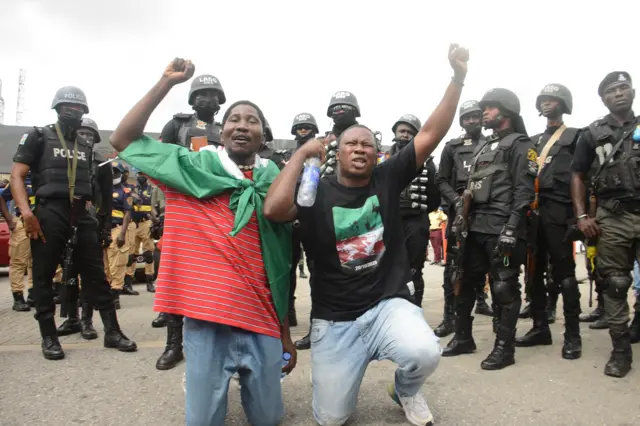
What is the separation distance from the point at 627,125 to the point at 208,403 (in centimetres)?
381

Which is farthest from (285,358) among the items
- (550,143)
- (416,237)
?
(550,143)

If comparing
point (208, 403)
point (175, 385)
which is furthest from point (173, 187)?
point (175, 385)

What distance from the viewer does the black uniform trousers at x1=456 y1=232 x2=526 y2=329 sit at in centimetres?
404

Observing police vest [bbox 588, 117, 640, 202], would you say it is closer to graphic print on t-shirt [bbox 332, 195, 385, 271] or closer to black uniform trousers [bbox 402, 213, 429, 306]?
black uniform trousers [bbox 402, 213, 429, 306]

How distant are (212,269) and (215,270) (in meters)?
0.02

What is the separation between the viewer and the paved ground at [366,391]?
9.75 ft

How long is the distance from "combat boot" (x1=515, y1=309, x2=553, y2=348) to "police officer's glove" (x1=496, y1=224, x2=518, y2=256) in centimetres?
126

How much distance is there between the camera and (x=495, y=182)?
419cm

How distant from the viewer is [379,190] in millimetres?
3178

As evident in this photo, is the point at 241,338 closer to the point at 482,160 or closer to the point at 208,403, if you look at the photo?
the point at 208,403

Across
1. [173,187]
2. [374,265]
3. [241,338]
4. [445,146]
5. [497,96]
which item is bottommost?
[241,338]

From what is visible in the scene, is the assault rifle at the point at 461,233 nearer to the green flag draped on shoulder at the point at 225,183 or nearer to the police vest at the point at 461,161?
the police vest at the point at 461,161

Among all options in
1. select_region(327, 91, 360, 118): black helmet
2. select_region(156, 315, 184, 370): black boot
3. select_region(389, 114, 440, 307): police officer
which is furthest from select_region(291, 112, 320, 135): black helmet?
select_region(156, 315, 184, 370): black boot

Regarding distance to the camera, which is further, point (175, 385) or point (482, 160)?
Result: point (482, 160)
